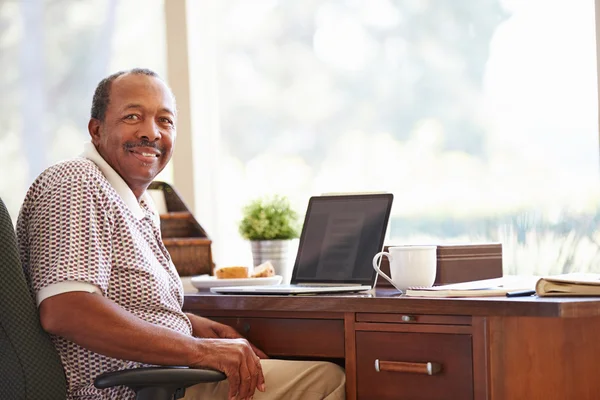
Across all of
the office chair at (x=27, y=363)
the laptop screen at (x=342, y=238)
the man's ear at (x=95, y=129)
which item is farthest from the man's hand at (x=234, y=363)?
the man's ear at (x=95, y=129)

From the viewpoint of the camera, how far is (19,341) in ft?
5.38

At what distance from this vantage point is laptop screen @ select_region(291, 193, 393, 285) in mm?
2248

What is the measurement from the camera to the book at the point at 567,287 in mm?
1726

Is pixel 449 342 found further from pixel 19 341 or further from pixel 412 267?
pixel 19 341

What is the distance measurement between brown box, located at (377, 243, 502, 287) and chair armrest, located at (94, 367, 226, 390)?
0.80 m

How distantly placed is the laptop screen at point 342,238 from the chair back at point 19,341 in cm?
83

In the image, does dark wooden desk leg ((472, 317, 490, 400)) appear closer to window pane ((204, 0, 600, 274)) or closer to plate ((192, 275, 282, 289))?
plate ((192, 275, 282, 289))

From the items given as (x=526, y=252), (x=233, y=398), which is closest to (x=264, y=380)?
(x=233, y=398)

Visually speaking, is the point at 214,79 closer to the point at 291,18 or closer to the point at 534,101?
→ the point at 291,18

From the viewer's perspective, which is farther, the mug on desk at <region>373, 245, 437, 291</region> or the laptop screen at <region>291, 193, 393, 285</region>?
the laptop screen at <region>291, 193, 393, 285</region>

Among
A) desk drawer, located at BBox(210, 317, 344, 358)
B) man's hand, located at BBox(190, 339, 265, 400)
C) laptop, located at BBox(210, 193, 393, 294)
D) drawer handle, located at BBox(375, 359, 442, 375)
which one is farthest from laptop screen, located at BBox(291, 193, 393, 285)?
man's hand, located at BBox(190, 339, 265, 400)

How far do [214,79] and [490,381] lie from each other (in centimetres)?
220

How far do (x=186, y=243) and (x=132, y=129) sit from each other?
2.88 ft

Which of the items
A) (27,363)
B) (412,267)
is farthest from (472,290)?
(27,363)
